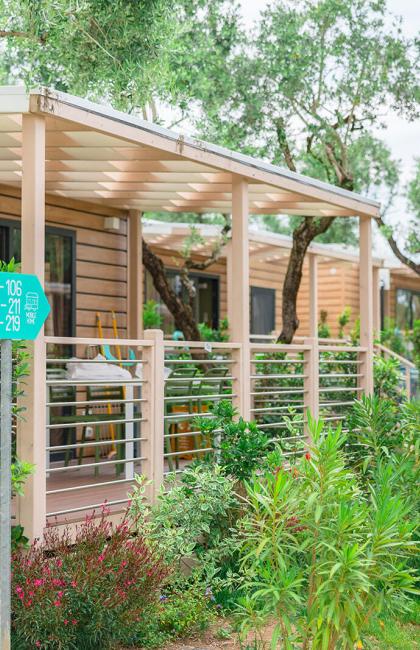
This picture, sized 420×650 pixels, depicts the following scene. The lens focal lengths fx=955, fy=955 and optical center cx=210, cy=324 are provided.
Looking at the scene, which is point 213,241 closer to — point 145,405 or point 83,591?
point 145,405

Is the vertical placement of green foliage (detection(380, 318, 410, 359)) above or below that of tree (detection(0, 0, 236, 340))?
below

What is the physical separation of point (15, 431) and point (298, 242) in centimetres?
715

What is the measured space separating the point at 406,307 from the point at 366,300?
49.0 ft

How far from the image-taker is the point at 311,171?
73.9 feet

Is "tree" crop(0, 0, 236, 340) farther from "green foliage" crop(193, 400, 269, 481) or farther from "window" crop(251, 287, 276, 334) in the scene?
"window" crop(251, 287, 276, 334)

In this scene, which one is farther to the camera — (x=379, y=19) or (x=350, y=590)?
(x=379, y=19)

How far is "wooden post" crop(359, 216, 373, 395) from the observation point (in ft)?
31.7

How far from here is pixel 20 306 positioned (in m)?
3.99

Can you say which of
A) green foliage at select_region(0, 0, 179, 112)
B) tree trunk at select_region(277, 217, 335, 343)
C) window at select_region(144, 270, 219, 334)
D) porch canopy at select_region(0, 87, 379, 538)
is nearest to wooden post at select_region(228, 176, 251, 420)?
porch canopy at select_region(0, 87, 379, 538)

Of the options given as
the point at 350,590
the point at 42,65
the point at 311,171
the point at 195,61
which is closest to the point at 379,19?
the point at 195,61

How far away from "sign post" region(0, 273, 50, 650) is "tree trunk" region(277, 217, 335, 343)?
8408 mm

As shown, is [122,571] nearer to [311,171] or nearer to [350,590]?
[350,590]

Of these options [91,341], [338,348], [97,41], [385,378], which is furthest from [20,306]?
[385,378]

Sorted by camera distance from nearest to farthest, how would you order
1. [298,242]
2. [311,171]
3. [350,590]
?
[350,590] → [298,242] → [311,171]
